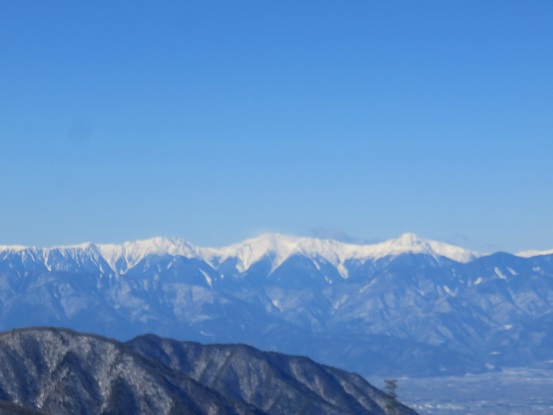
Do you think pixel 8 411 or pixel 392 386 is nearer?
pixel 392 386
